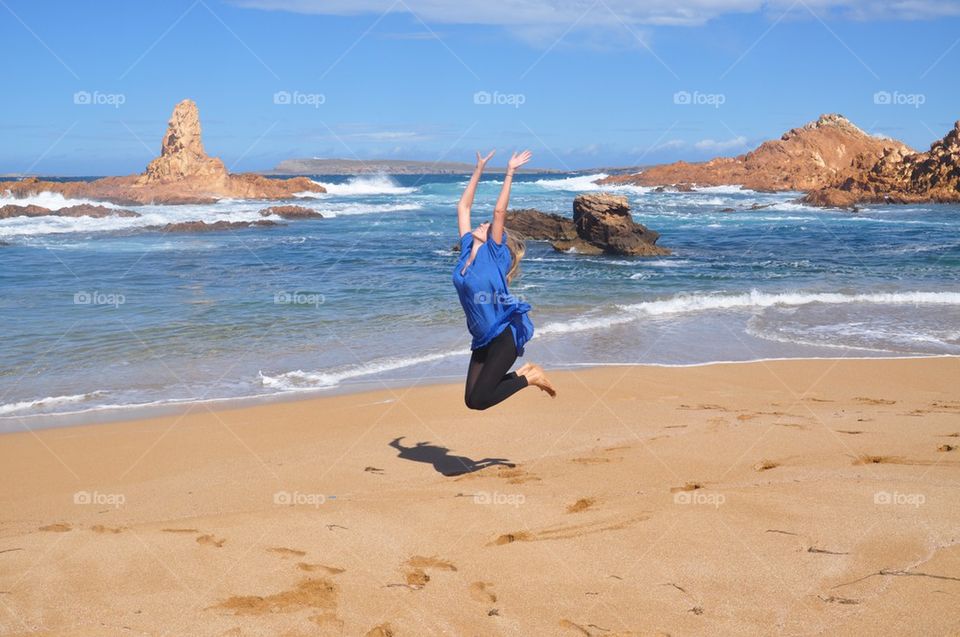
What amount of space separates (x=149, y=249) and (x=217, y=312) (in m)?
12.9

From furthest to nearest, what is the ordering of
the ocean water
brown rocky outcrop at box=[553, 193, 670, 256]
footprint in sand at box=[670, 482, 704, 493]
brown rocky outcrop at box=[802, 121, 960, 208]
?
brown rocky outcrop at box=[802, 121, 960, 208] → brown rocky outcrop at box=[553, 193, 670, 256] → the ocean water → footprint in sand at box=[670, 482, 704, 493]

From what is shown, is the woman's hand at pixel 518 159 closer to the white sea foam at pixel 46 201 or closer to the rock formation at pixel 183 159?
the white sea foam at pixel 46 201

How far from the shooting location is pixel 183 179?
2007 inches

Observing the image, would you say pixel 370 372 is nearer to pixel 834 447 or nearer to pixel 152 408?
pixel 152 408

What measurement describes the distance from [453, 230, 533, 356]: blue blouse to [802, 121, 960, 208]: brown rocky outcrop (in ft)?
146

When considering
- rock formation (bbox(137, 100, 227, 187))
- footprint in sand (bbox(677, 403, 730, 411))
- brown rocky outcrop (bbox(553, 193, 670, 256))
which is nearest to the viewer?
footprint in sand (bbox(677, 403, 730, 411))

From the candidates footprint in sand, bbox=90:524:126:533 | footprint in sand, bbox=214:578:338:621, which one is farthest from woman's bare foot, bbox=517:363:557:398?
footprint in sand, bbox=90:524:126:533

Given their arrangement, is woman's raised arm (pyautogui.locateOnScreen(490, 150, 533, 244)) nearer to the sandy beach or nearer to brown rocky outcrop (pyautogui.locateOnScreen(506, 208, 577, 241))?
the sandy beach

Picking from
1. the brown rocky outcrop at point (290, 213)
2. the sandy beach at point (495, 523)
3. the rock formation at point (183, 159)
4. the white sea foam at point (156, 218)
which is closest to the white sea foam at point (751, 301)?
the sandy beach at point (495, 523)

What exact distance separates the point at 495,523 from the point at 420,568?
2.29 ft

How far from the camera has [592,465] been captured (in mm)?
6160

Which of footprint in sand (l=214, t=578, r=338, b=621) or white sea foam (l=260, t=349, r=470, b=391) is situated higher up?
white sea foam (l=260, t=349, r=470, b=391)

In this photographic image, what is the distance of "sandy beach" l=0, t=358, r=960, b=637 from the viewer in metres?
3.65

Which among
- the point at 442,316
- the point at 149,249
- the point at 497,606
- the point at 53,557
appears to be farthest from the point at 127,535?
the point at 149,249
